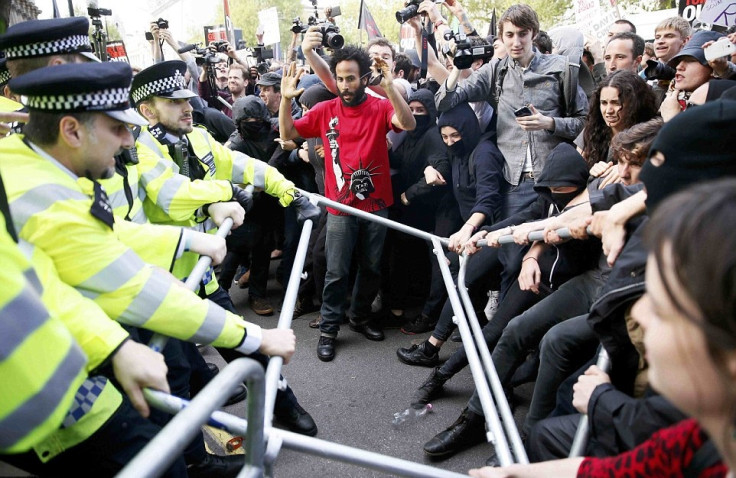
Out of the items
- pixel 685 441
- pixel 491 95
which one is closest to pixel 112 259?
pixel 685 441

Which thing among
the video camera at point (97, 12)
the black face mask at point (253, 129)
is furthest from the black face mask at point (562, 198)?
the video camera at point (97, 12)

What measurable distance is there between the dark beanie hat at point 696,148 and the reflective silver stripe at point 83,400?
172 cm

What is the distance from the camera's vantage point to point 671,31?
4.46 m

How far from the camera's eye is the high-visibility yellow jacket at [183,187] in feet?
9.02

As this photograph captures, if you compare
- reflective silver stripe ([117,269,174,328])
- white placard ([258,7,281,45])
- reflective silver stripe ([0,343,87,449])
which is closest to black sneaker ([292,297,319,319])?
reflective silver stripe ([117,269,174,328])

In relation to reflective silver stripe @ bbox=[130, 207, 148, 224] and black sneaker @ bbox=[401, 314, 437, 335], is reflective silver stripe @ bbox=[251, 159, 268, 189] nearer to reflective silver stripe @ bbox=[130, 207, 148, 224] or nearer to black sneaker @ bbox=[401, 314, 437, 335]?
reflective silver stripe @ bbox=[130, 207, 148, 224]

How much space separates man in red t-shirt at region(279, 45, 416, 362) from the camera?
4.07 meters

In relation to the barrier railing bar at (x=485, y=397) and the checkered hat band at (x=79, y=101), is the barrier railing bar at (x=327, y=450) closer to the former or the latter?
the barrier railing bar at (x=485, y=397)

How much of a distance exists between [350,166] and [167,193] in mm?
1650

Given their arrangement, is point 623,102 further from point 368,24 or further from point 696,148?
point 368,24

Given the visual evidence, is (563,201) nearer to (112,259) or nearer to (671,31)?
(112,259)

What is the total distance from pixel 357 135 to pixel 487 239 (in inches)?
61.9

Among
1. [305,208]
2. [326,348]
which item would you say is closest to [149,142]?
[305,208]

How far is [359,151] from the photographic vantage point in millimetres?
4090
